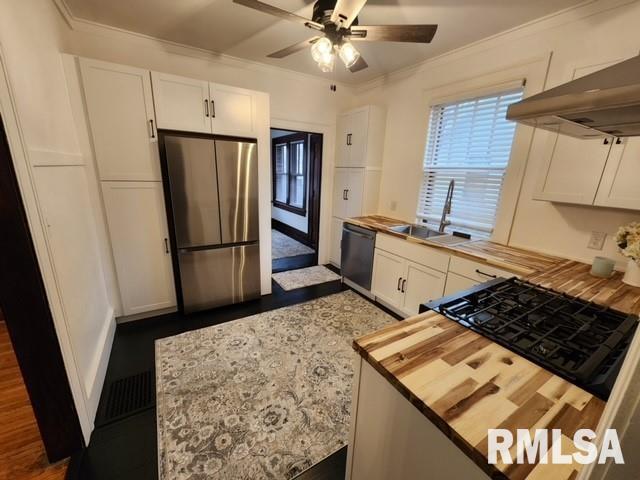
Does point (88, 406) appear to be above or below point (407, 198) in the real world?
below

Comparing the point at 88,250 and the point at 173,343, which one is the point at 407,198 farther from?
the point at 88,250

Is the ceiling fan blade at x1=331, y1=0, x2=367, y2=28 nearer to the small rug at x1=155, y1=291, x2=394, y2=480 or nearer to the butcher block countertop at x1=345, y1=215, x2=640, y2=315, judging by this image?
the butcher block countertop at x1=345, y1=215, x2=640, y2=315

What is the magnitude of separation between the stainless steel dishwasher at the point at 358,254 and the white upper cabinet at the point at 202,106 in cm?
164

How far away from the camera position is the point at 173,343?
7.75 ft

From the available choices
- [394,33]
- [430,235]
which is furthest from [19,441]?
[430,235]

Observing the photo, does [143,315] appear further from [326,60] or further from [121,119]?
[326,60]

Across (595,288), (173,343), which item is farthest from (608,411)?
(173,343)

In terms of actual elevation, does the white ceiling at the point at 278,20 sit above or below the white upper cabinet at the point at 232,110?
above

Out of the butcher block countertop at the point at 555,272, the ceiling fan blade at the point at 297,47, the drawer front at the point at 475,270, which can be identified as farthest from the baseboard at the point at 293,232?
the ceiling fan blade at the point at 297,47

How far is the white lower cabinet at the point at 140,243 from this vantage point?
240cm

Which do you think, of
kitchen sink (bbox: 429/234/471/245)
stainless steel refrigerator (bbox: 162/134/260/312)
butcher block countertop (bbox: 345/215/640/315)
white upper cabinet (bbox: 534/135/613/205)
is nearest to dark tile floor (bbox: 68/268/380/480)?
stainless steel refrigerator (bbox: 162/134/260/312)

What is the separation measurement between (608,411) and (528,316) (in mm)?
942

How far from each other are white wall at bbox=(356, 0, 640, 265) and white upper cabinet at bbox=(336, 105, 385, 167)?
0.29 metres

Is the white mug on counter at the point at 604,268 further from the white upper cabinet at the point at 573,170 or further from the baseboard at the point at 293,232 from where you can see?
the baseboard at the point at 293,232
